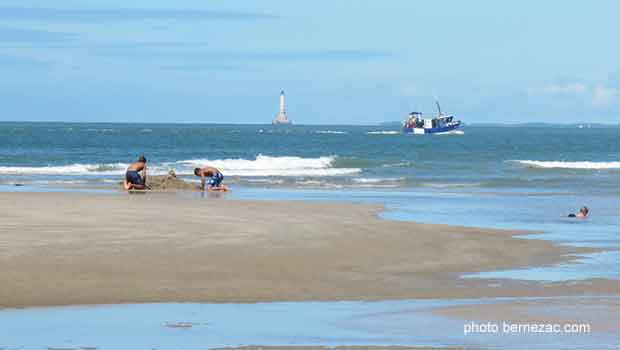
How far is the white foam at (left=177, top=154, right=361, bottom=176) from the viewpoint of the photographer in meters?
43.7

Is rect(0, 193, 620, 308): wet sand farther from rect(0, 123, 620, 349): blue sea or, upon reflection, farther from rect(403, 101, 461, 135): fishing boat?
rect(403, 101, 461, 135): fishing boat

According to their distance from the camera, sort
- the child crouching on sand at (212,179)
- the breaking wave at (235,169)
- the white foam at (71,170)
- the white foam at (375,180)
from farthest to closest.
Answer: the breaking wave at (235,169), the white foam at (71,170), the white foam at (375,180), the child crouching on sand at (212,179)

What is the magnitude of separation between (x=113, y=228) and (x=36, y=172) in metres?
26.6

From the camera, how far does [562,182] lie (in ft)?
126

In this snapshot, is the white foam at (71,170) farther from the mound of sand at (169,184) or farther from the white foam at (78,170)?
the mound of sand at (169,184)

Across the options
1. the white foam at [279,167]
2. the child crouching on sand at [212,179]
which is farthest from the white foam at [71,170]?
the child crouching on sand at [212,179]

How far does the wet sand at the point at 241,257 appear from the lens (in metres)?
11.2

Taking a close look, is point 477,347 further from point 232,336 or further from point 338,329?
point 232,336

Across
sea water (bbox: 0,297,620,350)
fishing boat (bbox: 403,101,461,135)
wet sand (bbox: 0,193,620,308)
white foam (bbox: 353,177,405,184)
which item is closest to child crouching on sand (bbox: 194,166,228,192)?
wet sand (bbox: 0,193,620,308)

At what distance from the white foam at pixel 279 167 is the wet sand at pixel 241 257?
76.8ft

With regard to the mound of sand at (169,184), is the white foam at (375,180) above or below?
below

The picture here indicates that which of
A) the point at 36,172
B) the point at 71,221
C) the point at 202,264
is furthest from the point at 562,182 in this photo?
the point at 202,264

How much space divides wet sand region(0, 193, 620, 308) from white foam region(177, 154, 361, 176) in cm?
2342

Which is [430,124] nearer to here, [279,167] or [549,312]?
[279,167]
